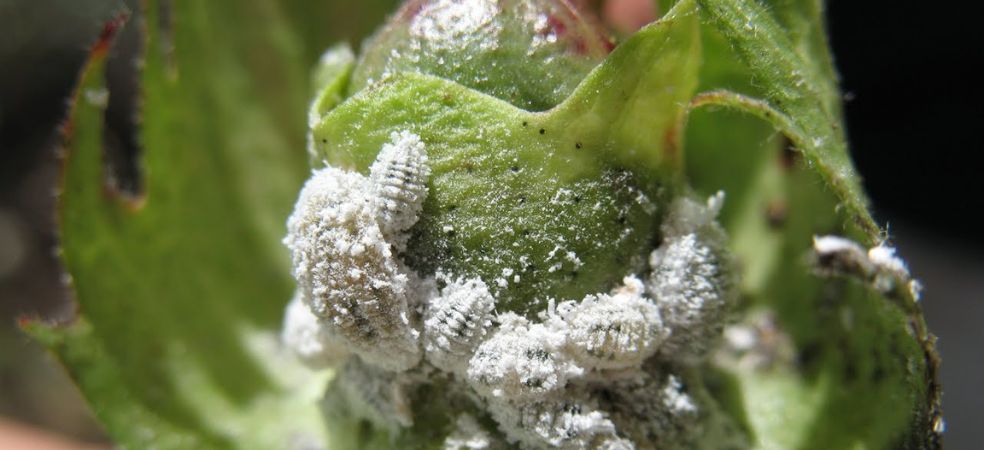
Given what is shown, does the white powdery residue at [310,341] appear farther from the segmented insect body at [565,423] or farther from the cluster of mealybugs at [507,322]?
the segmented insect body at [565,423]

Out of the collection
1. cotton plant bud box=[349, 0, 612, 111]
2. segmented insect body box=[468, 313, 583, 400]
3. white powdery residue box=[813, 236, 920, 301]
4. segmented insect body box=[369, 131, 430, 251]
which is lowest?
segmented insect body box=[468, 313, 583, 400]

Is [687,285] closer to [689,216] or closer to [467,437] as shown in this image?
[689,216]

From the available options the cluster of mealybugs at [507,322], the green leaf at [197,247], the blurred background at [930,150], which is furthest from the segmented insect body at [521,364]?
the blurred background at [930,150]

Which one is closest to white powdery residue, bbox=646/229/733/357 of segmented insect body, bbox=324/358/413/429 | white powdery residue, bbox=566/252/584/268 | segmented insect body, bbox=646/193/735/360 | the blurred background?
segmented insect body, bbox=646/193/735/360

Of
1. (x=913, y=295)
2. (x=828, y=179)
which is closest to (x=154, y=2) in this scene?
(x=828, y=179)

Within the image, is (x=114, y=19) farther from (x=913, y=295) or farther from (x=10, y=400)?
(x=10, y=400)

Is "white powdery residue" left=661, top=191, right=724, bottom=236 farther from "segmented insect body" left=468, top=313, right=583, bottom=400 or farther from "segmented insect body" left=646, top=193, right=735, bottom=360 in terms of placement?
"segmented insect body" left=468, top=313, right=583, bottom=400

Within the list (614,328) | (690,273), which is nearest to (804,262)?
(690,273)
